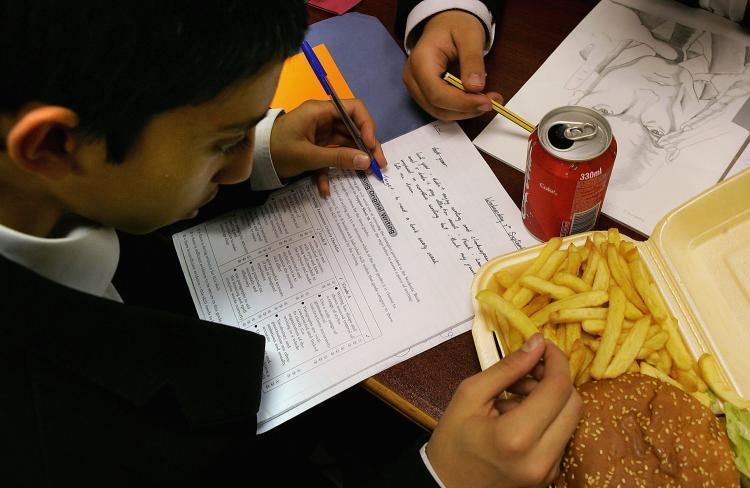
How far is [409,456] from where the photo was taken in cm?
67

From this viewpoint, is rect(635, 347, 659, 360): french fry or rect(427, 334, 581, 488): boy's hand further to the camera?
rect(635, 347, 659, 360): french fry

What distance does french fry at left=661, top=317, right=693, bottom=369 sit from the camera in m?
0.68

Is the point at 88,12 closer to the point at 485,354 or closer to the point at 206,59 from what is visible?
the point at 206,59

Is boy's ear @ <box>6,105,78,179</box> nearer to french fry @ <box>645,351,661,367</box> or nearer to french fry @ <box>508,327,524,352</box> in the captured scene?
french fry @ <box>508,327,524,352</box>

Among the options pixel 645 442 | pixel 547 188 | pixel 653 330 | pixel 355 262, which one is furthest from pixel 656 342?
pixel 355 262

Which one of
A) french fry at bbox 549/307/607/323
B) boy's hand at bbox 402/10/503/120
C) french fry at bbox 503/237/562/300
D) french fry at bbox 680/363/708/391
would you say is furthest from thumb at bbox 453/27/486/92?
french fry at bbox 680/363/708/391

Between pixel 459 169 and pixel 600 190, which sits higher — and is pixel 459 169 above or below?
below

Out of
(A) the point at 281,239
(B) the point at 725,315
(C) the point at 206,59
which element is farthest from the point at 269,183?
(B) the point at 725,315

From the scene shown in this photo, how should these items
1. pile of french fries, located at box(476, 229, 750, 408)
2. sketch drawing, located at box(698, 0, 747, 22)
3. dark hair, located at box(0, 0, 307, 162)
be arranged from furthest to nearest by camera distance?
sketch drawing, located at box(698, 0, 747, 22), pile of french fries, located at box(476, 229, 750, 408), dark hair, located at box(0, 0, 307, 162)

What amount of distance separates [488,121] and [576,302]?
39cm

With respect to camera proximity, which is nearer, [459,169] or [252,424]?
[252,424]

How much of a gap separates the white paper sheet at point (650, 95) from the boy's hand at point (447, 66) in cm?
6

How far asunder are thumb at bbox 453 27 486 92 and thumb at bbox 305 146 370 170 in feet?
0.67

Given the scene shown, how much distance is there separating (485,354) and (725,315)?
12.3 inches
